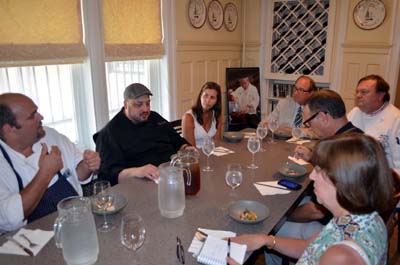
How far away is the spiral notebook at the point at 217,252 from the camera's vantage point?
1020 millimetres

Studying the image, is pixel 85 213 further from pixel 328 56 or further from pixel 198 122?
pixel 328 56

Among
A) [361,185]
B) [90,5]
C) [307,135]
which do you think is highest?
[90,5]

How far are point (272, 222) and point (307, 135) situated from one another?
5.12ft

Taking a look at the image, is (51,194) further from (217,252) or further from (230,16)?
(230,16)

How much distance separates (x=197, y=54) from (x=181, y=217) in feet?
10.2

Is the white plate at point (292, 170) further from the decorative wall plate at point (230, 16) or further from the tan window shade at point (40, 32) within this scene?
the decorative wall plate at point (230, 16)

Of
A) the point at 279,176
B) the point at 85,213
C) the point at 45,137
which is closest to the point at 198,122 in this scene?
the point at 279,176

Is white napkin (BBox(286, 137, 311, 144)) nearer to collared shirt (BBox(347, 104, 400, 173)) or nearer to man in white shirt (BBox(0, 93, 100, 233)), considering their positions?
collared shirt (BBox(347, 104, 400, 173))

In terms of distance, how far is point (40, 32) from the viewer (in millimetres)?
2359

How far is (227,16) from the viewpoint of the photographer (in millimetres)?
4594

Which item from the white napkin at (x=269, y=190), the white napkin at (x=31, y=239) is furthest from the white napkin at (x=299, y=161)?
the white napkin at (x=31, y=239)

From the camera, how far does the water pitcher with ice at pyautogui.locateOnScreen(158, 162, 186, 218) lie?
129 cm

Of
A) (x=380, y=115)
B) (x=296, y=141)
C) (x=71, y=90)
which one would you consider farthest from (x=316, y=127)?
(x=71, y=90)

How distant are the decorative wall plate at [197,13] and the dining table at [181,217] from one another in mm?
2517
